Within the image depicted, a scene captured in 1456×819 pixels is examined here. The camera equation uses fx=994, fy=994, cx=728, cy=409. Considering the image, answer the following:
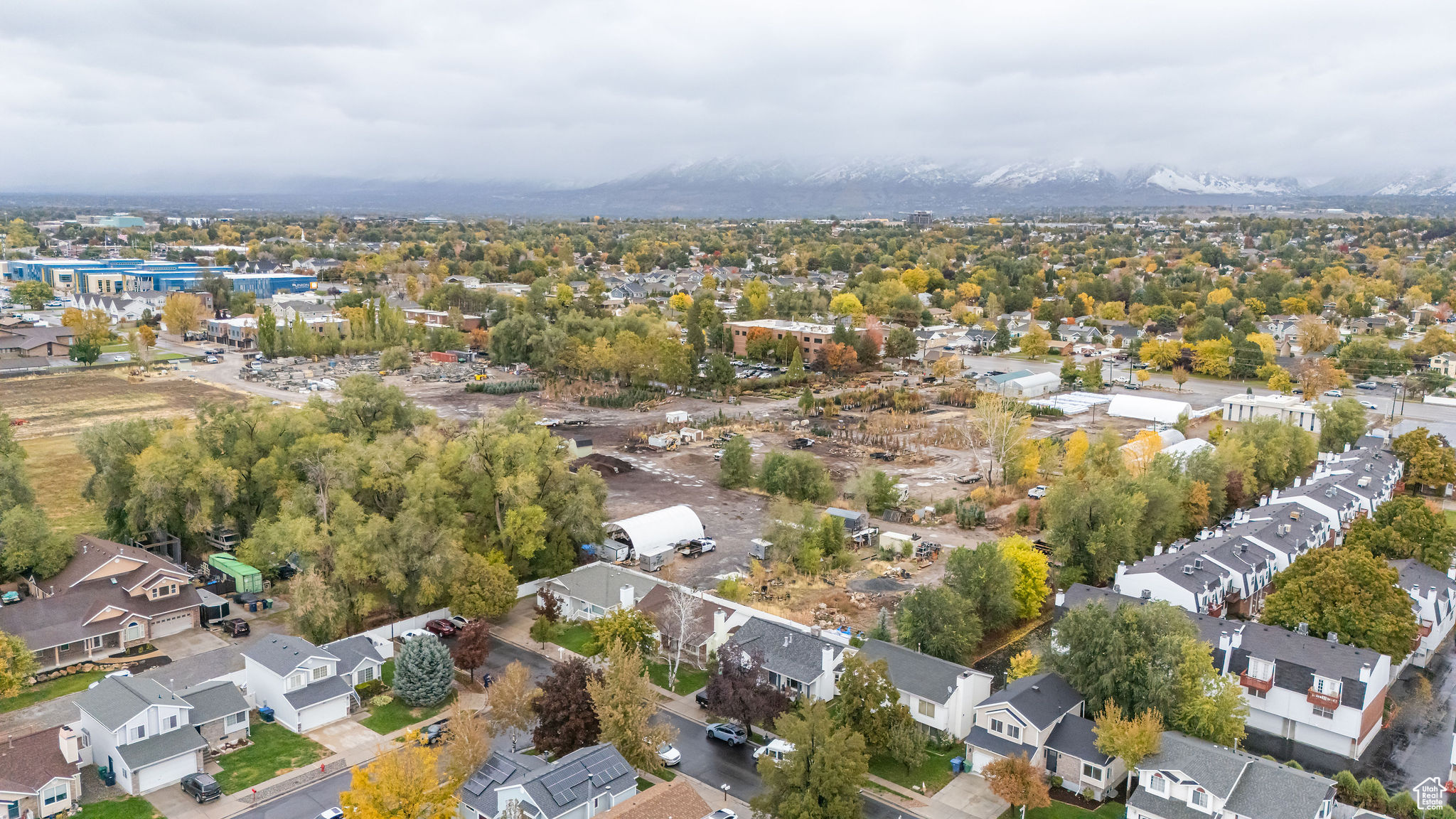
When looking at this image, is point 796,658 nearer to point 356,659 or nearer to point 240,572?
point 356,659

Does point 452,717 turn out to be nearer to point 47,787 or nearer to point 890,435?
point 47,787

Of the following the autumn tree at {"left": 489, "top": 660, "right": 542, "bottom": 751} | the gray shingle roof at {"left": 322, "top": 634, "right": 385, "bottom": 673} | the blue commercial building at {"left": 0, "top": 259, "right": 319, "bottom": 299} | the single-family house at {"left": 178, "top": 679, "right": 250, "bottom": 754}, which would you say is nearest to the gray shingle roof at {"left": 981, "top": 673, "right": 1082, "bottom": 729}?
Answer: the autumn tree at {"left": 489, "top": 660, "right": 542, "bottom": 751}

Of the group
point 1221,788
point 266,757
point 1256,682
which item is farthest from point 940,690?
point 266,757

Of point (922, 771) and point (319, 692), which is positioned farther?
point (319, 692)

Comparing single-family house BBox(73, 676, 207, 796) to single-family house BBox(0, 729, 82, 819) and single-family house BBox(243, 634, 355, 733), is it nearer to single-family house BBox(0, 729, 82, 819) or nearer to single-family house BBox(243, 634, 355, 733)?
single-family house BBox(0, 729, 82, 819)

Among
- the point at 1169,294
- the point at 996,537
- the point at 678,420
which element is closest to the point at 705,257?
the point at 1169,294

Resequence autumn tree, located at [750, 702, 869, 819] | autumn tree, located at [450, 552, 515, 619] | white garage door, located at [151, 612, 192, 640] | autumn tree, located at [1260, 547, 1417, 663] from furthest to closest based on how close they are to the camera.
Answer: white garage door, located at [151, 612, 192, 640] → autumn tree, located at [450, 552, 515, 619] → autumn tree, located at [1260, 547, 1417, 663] → autumn tree, located at [750, 702, 869, 819]
